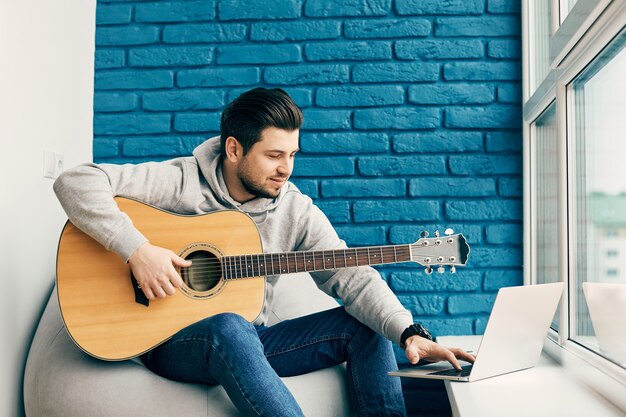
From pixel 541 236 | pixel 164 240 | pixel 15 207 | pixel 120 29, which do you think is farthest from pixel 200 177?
pixel 541 236

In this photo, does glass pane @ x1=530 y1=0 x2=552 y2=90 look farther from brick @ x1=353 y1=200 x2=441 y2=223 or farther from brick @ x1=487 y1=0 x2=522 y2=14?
brick @ x1=353 y1=200 x2=441 y2=223

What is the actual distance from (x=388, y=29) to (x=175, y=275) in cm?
146

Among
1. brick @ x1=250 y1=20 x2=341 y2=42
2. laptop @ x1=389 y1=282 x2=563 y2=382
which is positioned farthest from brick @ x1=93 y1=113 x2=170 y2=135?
laptop @ x1=389 y1=282 x2=563 y2=382

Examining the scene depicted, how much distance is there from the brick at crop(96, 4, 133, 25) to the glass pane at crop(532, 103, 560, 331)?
173 cm

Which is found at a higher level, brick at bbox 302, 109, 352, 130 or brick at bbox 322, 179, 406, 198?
brick at bbox 302, 109, 352, 130

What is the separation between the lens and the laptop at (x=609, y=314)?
152 cm

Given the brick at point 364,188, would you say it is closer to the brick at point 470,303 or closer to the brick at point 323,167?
the brick at point 323,167

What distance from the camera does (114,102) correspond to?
2756 mm

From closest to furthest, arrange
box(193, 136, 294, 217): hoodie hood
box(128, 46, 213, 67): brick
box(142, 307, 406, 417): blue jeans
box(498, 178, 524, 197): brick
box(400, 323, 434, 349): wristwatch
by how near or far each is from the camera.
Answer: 1. box(142, 307, 406, 417): blue jeans
2. box(400, 323, 434, 349): wristwatch
3. box(193, 136, 294, 217): hoodie hood
4. box(498, 178, 524, 197): brick
5. box(128, 46, 213, 67): brick

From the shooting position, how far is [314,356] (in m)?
1.98

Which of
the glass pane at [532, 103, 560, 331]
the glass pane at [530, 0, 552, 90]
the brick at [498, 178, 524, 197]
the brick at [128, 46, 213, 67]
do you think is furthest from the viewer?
the brick at [128, 46, 213, 67]

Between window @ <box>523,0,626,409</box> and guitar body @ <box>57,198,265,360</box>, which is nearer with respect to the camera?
window @ <box>523,0,626,409</box>

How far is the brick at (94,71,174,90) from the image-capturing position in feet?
9.05

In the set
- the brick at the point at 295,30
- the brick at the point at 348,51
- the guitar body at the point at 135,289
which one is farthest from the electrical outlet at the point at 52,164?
the brick at the point at 348,51
